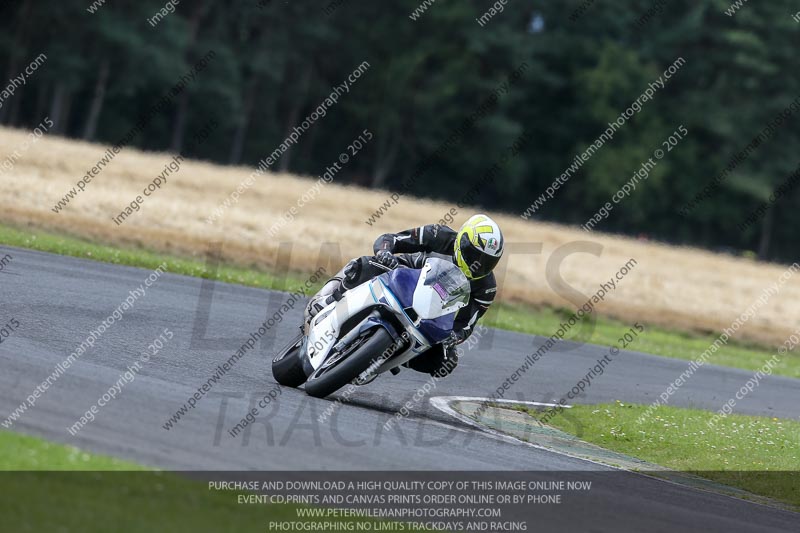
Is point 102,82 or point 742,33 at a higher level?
point 742,33

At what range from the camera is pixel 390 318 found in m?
10.5

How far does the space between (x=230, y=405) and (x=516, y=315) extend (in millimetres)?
16563

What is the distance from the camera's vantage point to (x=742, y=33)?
2953 inches

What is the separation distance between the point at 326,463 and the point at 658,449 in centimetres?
578

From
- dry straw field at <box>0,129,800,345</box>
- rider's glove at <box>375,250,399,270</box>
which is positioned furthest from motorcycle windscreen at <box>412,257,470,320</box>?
dry straw field at <box>0,129,800,345</box>

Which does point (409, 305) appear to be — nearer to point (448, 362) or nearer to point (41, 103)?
point (448, 362)

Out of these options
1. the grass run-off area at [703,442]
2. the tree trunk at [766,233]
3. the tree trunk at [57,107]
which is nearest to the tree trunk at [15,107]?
the tree trunk at [57,107]

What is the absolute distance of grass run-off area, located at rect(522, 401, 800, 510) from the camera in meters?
11.8

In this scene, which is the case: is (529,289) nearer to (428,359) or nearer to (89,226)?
(89,226)

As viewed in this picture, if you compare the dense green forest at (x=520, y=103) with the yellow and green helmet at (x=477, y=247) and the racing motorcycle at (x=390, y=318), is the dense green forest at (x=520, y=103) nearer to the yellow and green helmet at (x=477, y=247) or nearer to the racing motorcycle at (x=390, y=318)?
the racing motorcycle at (x=390, y=318)

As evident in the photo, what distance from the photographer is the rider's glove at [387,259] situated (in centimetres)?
1062
